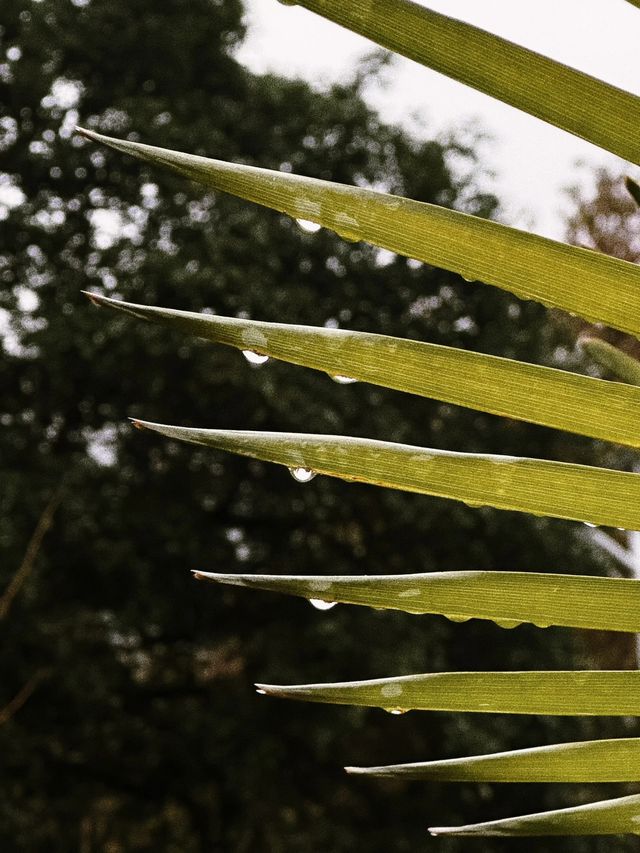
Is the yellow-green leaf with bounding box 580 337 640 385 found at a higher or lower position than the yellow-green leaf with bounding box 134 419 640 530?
lower

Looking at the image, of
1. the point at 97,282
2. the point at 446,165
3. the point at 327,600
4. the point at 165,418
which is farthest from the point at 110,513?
the point at 327,600

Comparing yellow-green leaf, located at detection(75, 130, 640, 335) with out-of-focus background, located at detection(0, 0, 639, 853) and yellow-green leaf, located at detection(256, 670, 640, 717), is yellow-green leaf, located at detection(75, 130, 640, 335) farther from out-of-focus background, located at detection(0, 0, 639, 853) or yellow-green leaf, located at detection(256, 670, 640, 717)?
out-of-focus background, located at detection(0, 0, 639, 853)

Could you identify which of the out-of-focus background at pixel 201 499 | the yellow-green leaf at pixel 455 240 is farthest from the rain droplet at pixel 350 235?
the out-of-focus background at pixel 201 499

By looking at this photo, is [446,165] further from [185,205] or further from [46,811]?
[46,811]

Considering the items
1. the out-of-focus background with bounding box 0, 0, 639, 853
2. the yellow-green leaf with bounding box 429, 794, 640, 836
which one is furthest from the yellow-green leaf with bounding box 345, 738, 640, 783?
the out-of-focus background with bounding box 0, 0, 639, 853

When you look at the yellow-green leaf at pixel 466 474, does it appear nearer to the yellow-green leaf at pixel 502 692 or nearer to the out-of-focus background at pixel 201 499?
the yellow-green leaf at pixel 502 692
